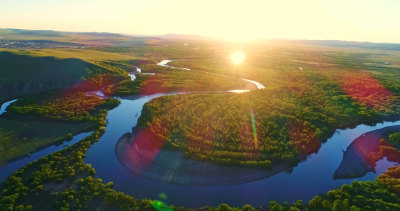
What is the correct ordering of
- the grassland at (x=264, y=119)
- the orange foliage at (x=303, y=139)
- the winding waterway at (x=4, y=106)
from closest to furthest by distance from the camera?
the grassland at (x=264, y=119), the orange foliage at (x=303, y=139), the winding waterway at (x=4, y=106)

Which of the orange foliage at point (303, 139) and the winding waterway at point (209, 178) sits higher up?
the orange foliage at point (303, 139)

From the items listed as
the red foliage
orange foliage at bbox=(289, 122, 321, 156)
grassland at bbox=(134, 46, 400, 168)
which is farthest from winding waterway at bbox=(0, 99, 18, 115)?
orange foliage at bbox=(289, 122, 321, 156)

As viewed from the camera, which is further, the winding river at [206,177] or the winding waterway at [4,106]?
the winding waterway at [4,106]

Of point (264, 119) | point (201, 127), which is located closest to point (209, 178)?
point (201, 127)

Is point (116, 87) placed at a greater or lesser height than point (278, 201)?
greater

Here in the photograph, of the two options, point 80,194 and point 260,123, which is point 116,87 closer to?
point 260,123

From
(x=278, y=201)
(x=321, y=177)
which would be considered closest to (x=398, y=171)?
(x=321, y=177)

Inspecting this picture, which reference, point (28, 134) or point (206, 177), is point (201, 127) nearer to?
point (206, 177)

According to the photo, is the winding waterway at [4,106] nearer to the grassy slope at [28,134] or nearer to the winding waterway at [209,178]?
the grassy slope at [28,134]

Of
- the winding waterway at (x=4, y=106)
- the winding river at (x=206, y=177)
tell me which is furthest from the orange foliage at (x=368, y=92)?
the winding waterway at (x=4, y=106)
